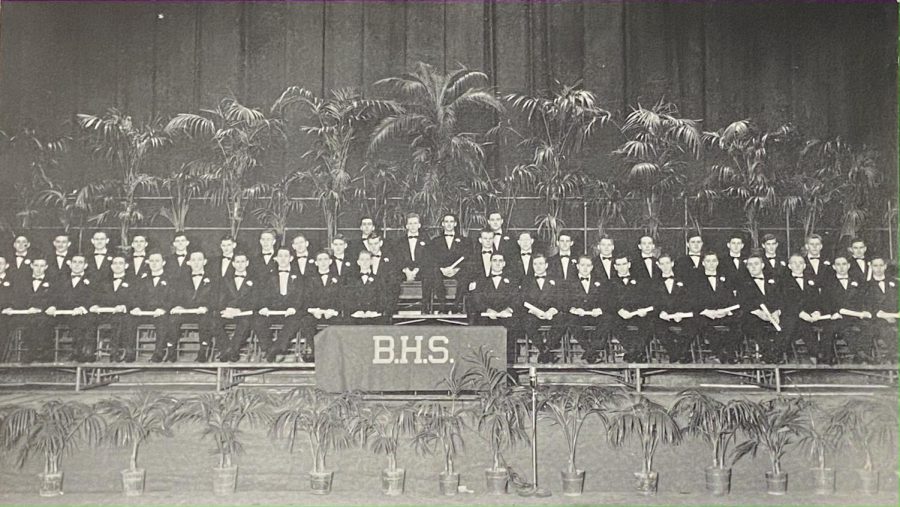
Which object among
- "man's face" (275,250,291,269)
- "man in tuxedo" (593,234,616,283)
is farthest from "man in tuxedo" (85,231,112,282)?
"man in tuxedo" (593,234,616,283)

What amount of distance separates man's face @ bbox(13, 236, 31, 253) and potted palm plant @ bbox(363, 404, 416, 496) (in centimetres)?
235

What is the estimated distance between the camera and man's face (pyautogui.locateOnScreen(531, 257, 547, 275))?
5.23 meters

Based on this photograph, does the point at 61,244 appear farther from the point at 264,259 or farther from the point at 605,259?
the point at 605,259

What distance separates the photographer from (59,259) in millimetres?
5145

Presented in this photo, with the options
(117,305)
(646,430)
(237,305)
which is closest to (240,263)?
(237,305)

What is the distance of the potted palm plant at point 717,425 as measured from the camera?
15.7ft

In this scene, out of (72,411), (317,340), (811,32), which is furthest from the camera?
(811,32)

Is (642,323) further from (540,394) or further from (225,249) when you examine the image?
(225,249)

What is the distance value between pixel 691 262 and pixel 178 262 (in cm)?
323

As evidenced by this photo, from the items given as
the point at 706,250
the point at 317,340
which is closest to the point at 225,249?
the point at 317,340

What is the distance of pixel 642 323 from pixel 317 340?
2011mm

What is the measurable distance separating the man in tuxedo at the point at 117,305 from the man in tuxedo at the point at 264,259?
0.66m

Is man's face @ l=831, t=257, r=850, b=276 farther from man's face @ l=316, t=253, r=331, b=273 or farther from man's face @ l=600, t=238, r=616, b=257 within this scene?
man's face @ l=316, t=253, r=331, b=273

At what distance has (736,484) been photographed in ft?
15.9
